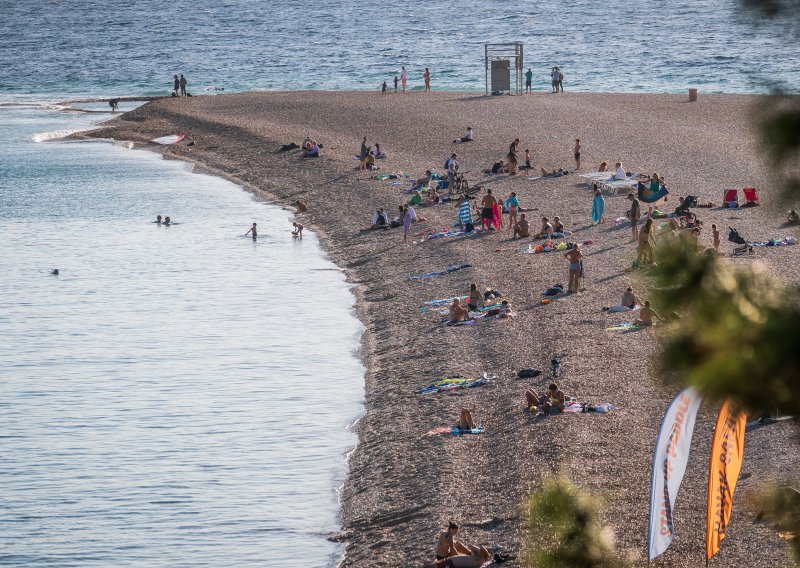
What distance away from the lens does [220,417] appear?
760 inches

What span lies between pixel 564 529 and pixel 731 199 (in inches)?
1041

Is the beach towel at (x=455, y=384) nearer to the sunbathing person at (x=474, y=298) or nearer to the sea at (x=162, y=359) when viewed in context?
the sea at (x=162, y=359)

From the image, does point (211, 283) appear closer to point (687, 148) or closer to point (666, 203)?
point (666, 203)

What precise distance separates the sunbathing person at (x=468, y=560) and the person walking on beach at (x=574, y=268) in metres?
10.9

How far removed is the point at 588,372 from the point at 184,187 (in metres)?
27.1

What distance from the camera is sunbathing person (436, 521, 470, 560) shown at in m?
12.7

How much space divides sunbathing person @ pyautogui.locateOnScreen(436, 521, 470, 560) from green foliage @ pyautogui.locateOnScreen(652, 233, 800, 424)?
30.5 feet

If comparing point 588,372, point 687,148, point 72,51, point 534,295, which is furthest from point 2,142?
point 72,51

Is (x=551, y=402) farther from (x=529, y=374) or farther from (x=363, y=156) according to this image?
(x=363, y=156)

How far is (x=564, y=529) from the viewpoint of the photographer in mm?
4457

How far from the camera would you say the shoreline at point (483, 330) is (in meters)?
14.3

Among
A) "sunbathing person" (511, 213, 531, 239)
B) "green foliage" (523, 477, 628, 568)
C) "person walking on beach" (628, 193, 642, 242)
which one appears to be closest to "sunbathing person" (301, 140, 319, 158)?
"sunbathing person" (511, 213, 531, 239)

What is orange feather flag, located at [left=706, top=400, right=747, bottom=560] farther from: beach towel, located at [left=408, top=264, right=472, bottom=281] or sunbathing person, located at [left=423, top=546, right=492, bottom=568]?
beach towel, located at [left=408, top=264, right=472, bottom=281]

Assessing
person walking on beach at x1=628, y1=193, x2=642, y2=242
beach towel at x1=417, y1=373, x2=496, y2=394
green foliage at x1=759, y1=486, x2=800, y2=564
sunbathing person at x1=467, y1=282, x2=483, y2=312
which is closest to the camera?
green foliage at x1=759, y1=486, x2=800, y2=564
